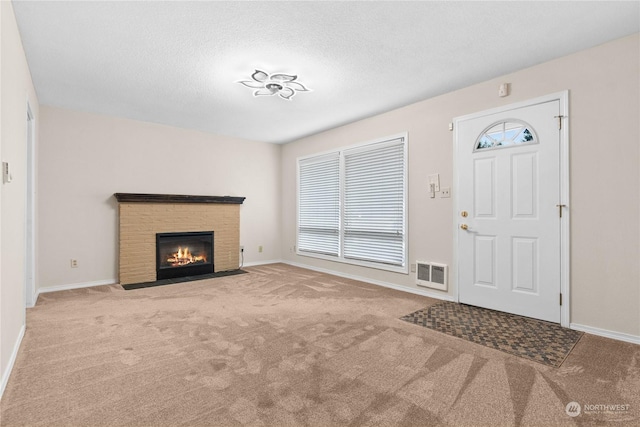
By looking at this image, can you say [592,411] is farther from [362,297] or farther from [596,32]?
[596,32]

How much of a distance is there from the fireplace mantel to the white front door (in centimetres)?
405

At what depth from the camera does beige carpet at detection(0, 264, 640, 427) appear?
5.62 ft

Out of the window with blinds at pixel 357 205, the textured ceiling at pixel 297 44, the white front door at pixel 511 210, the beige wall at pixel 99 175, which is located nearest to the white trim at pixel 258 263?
the window with blinds at pixel 357 205

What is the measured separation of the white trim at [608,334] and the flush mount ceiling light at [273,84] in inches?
148

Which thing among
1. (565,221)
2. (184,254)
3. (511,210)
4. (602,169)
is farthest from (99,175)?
(602,169)

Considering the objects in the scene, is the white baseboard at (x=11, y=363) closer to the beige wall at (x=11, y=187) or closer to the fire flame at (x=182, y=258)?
the beige wall at (x=11, y=187)

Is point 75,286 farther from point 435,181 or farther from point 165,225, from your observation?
point 435,181

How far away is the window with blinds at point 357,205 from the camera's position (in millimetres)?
4703

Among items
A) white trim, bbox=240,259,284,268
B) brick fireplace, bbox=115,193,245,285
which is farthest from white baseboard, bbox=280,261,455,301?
brick fireplace, bbox=115,193,245,285

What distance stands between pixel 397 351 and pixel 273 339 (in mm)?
1035

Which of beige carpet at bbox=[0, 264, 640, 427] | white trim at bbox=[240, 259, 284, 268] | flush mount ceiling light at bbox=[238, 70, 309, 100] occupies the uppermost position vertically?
flush mount ceiling light at bbox=[238, 70, 309, 100]

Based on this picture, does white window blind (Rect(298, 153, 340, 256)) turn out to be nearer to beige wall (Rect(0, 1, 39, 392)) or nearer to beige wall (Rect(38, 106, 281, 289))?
beige wall (Rect(38, 106, 281, 289))

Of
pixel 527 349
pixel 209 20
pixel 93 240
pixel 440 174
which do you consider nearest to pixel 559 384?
pixel 527 349

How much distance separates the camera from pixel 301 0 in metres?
2.28
